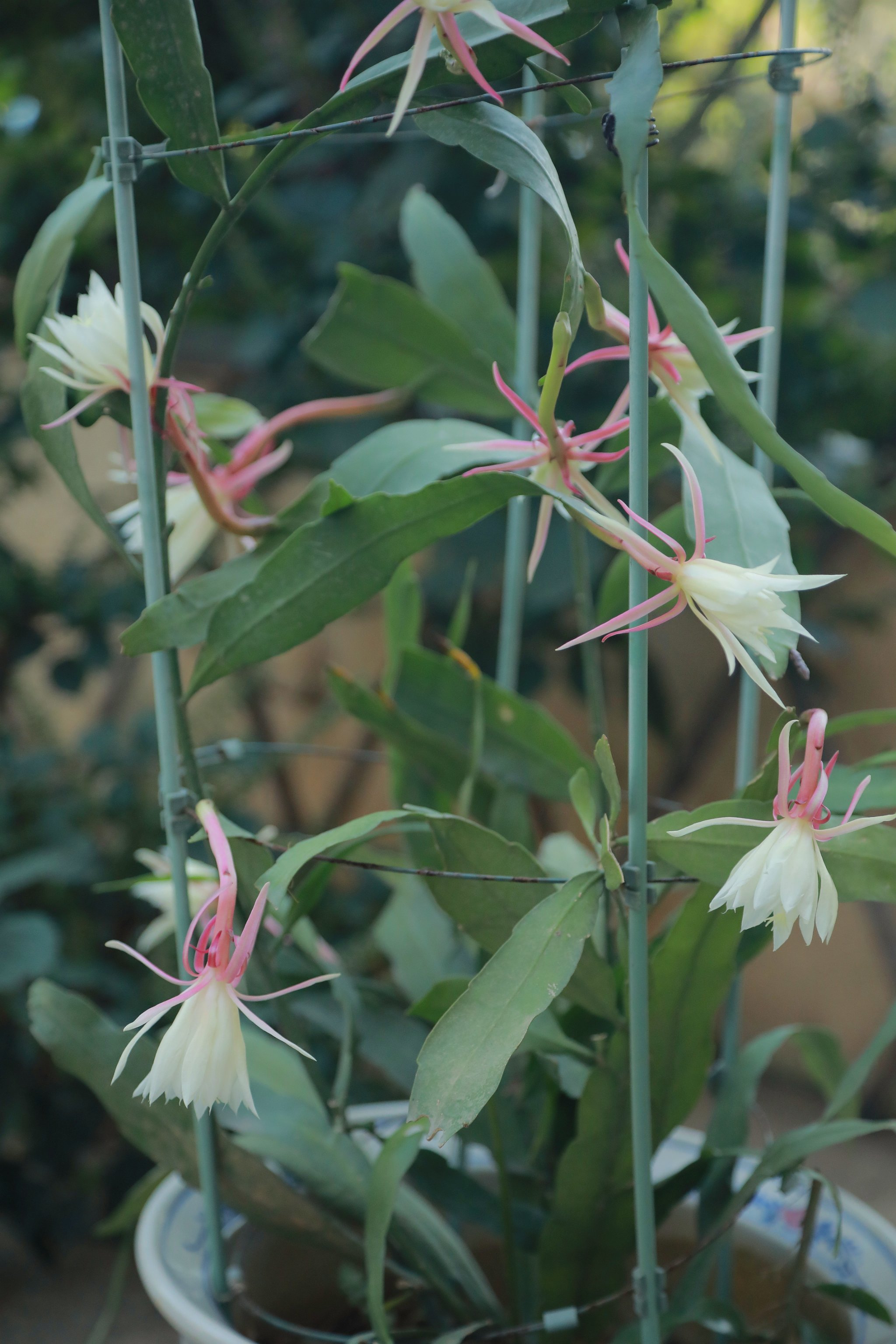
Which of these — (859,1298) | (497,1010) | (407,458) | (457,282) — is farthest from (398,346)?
(859,1298)

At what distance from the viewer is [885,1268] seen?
1.74 ft

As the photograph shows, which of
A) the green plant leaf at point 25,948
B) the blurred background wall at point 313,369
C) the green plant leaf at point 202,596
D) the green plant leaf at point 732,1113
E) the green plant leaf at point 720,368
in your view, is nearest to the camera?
the green plant leaf at point 720,368

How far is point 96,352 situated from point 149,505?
6 centimetres

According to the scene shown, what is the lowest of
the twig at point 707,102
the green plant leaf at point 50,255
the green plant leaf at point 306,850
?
the green plant leaf at point 306,850

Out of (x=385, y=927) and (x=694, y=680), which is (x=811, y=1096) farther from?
(x=385, y=927)

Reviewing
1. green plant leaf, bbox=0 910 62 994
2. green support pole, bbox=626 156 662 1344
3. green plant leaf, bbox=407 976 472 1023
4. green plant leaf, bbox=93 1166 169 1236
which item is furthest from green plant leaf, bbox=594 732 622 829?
green plant leaf, bbox=0 910 62 994

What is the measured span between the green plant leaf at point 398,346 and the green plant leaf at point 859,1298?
0.46 m

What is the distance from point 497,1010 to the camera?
0.36 m

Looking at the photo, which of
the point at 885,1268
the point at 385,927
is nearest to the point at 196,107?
the point at 385,927

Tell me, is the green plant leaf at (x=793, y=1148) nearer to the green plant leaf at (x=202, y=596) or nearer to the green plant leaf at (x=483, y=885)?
the green plant leaf at (x=483, y=885)

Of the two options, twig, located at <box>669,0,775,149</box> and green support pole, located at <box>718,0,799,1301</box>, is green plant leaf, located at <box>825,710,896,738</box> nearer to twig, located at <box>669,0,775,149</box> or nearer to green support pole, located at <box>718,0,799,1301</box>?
green support pole, located at <box>718,0,799,1301</box>

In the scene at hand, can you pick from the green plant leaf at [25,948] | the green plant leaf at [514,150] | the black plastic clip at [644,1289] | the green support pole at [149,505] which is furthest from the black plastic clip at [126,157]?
the green plant leaf at [25,948]

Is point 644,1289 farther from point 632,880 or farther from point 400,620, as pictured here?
point 400,620

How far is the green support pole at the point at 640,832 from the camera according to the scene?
362 mm
